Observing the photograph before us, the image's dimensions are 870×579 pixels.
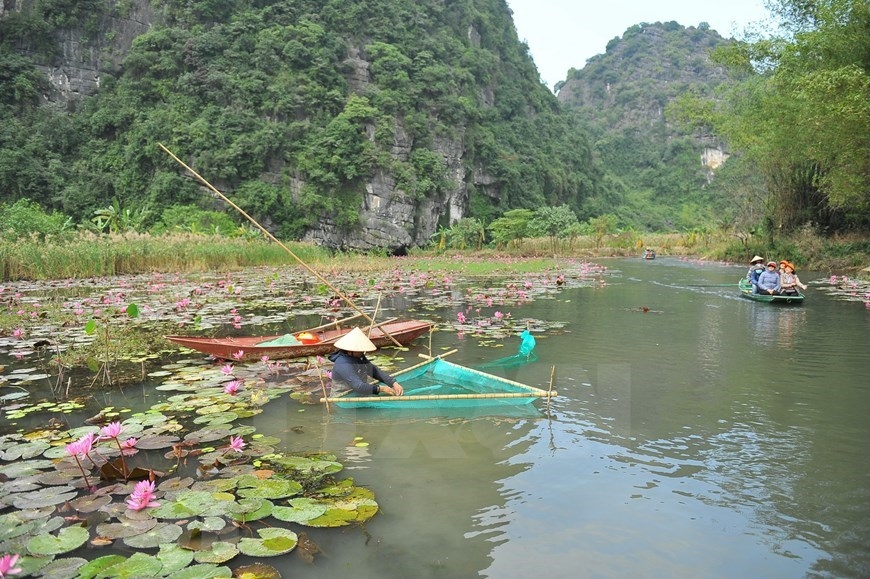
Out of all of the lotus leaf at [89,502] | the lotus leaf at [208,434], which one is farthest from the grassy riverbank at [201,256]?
the lotus leaf at [89,502]

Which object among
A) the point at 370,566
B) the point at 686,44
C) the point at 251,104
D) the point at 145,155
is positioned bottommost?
the point at 370,566

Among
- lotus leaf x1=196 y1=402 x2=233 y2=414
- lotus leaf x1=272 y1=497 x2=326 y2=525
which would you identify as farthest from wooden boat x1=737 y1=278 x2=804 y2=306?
lotus leaf x1=272 y1=497 x2=326 y2=525

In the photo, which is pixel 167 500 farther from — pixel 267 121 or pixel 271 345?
pixel 267 121

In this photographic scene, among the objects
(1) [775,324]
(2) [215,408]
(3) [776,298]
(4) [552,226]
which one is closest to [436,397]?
(2) [215,408]

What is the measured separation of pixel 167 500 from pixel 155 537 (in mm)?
410

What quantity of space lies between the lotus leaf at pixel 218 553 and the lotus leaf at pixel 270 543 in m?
0.04

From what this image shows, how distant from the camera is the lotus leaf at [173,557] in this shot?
8.08ft

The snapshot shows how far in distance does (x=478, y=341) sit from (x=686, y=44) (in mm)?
119575

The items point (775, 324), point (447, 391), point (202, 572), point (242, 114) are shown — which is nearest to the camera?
point (202, 572)

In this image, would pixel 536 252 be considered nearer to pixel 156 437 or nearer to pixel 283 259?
pixel 283 259

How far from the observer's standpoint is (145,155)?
3922 cm

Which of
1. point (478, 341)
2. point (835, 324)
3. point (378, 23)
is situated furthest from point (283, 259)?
point (378, 23)

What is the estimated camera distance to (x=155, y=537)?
270cm

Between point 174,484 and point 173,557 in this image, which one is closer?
point 173,557
